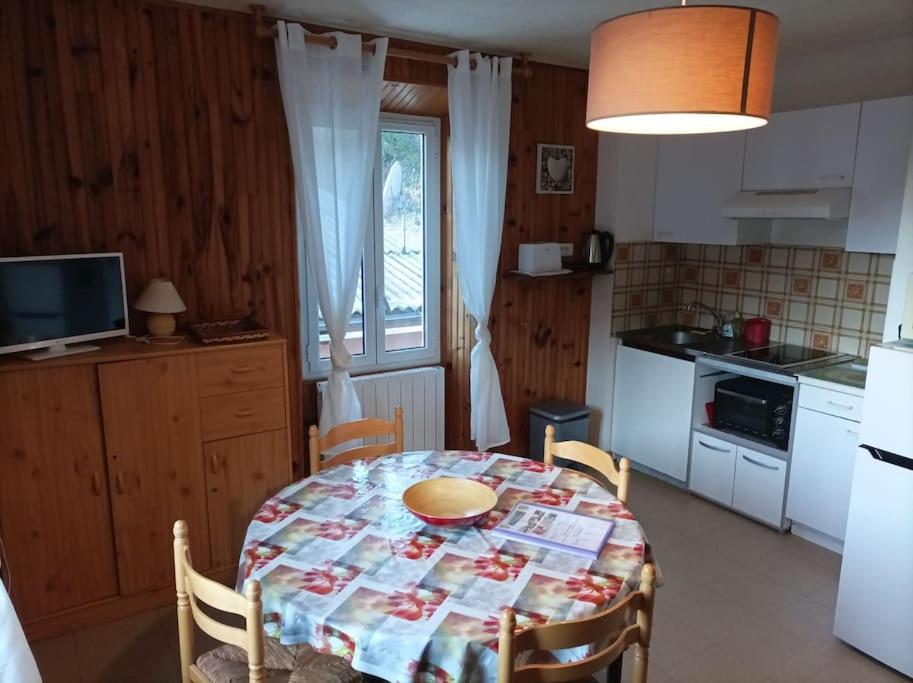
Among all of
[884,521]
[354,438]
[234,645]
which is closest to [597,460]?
[354,438]

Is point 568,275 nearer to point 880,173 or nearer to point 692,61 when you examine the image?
point 880,173

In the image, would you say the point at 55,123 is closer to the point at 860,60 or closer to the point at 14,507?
the point at 14,507

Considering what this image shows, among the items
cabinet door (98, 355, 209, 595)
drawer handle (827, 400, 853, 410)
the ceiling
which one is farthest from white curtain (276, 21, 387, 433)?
drawer handle (827, 400, 853, 410)

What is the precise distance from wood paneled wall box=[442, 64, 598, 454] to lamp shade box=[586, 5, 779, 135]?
93.2 inches

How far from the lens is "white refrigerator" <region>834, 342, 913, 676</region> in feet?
7.34

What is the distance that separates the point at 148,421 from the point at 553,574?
1.71m

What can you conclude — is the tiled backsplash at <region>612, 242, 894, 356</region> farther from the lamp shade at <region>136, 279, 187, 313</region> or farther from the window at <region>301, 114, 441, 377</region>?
the lamp shade at <region>136, 279, 187, 313</region>

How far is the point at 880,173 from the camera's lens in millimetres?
3027

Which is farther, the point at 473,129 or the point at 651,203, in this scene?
the point at 651,203

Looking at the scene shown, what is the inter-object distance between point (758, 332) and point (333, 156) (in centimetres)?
261

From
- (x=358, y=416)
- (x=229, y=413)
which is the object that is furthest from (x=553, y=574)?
(x=358, y=416)

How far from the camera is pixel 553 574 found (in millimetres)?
1642

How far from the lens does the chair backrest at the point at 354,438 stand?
7.79 feet

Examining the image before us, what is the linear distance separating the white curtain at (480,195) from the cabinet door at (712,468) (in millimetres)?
1131
